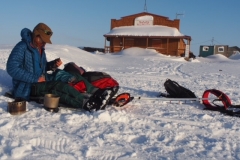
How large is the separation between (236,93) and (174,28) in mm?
22878

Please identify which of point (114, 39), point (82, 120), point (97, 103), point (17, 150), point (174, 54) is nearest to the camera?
point (17, 150)

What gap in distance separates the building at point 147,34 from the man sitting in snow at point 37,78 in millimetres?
23800

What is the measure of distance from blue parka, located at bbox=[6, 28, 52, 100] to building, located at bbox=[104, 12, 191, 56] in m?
23.8

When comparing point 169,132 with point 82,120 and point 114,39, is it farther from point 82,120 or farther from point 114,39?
point 114,39

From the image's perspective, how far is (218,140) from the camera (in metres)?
3.41

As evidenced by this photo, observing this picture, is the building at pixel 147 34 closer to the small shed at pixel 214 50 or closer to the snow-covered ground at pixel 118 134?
the small shed at pixel 214 50

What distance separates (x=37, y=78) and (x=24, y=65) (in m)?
0.31

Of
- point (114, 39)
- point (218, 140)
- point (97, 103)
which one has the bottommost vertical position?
point (218, 140)

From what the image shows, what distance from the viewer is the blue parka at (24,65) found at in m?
4.37

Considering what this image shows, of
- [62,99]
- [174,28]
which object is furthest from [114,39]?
[62,99]

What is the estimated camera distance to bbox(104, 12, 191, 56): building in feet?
92.4

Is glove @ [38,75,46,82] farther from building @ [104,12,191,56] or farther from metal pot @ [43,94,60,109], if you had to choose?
building @ [104,12,191,56]

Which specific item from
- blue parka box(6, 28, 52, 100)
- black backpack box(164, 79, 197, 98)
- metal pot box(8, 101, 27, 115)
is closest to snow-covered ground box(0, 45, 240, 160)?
metal pot box(8, 101, 27, 115)

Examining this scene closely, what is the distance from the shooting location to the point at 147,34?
28.0 meters
